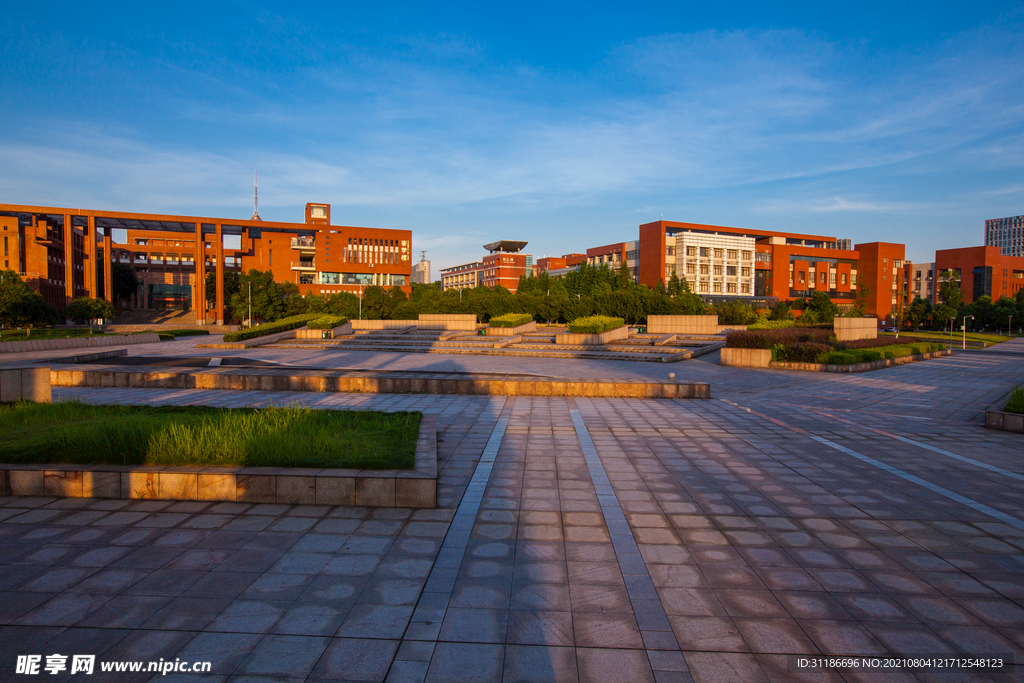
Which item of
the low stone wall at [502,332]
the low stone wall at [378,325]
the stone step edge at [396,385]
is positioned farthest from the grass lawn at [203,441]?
the low stone wall at [378,325]

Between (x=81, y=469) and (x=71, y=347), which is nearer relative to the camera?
(x=81, y=469)

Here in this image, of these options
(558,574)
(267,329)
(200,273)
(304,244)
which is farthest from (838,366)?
(304,244)

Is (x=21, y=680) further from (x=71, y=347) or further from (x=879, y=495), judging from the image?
(x=71, y=347)

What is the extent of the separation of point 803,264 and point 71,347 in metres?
91.5

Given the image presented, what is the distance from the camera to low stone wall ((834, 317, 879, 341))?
1027 inches

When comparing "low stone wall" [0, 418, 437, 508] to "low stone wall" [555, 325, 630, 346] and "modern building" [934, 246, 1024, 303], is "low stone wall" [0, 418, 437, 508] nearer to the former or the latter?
"low stone wall" [555, 325, 630, 346]

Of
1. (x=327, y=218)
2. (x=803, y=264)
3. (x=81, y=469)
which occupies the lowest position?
(x=81, y=469)

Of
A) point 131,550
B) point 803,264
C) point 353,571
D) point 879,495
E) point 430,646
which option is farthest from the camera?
point 803,264

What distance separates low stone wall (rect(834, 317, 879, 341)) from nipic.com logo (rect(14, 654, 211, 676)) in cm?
2887

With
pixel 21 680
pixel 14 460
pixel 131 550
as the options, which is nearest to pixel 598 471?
pixel 131 550

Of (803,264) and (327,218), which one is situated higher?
(327,218)

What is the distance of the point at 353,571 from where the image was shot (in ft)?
12.9

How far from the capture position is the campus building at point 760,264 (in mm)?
78812

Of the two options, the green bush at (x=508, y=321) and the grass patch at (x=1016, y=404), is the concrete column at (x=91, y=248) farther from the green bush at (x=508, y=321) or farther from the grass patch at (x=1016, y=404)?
the grass patch at (x=1016, y=404)
